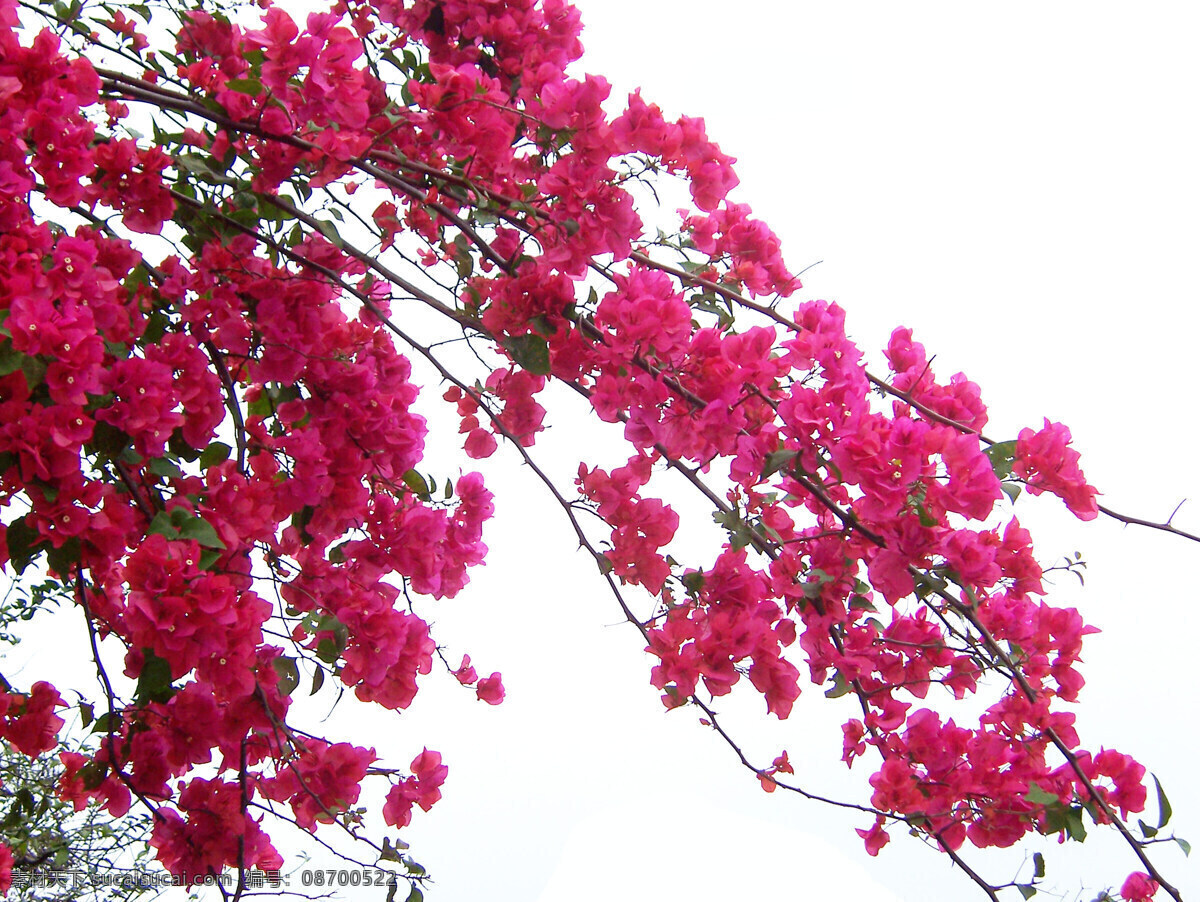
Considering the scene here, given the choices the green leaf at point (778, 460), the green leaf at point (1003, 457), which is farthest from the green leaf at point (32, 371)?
the green leaf at point (1003, 457)

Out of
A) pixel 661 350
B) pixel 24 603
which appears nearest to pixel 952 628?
pixel 661 350

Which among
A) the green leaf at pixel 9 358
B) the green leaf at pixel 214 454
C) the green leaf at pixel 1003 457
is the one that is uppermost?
the green leaf at pixel 214 454

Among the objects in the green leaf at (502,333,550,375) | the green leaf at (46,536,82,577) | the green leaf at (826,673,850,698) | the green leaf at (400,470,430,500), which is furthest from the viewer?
the green leaf at (400,470,430,500)

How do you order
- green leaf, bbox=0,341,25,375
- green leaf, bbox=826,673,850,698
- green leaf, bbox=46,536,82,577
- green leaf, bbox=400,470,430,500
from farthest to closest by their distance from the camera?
green leaf, bbox=400,470,430,500 → green leaf, bbox=826,673,850,698 → green leaf, bbox=46,536,82,577 → green leaf, bbox=0,341,25,375

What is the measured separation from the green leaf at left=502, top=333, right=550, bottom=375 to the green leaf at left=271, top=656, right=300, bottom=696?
0.41 m

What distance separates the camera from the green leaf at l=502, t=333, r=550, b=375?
0.89m

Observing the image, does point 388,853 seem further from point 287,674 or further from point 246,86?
point 246,86

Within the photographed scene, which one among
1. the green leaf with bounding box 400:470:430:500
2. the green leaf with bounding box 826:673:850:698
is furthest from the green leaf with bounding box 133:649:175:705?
the green leaf with bounding box 826:673:850:698

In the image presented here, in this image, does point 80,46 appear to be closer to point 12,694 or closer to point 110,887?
point 12,694

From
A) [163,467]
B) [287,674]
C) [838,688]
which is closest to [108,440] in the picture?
[163,467]

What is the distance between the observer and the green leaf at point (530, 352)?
891 mm

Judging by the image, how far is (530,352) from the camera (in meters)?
0.90

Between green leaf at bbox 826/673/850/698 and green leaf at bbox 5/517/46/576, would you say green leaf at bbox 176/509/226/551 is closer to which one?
green leaf at bbox 5/517/46/576

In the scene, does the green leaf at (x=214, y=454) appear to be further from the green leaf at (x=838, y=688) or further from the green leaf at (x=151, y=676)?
the green leaf at (x=838, y=688)
